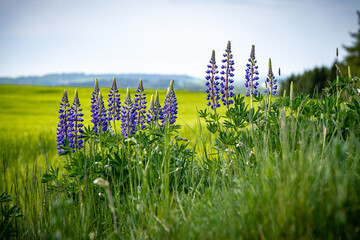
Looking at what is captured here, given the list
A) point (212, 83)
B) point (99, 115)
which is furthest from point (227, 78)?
point (99, 115)

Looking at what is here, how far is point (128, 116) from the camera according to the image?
3449mm

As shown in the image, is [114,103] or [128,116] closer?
[128,116]

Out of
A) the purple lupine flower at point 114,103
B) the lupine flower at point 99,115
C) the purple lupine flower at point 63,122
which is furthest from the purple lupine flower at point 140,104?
the purple lupine flower at point 63,122

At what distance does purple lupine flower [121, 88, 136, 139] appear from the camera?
3.35 meters

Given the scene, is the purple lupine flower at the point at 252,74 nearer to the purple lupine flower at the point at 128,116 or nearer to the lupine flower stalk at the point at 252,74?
the lupine flower stalk at the point at 252,74

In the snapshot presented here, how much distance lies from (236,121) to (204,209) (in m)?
1.36

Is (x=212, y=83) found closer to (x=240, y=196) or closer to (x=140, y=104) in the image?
(x=140, y=104)

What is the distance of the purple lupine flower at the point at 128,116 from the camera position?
335cm

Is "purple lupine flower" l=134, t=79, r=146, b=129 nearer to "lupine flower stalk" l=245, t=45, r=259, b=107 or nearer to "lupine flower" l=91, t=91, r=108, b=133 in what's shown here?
"lupine flower" l=91, t=91, r=108, b=133

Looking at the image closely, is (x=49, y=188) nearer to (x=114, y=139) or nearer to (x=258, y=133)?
(x=114, y=139)

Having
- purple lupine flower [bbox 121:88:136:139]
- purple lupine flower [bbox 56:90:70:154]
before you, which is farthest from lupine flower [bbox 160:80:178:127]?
purple lupine flower [bbox 56:90:70:154]

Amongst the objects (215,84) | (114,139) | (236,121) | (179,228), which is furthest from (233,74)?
(179,228)

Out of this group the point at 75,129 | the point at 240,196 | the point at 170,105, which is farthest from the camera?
the point at 75,129

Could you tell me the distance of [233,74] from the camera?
377cm
